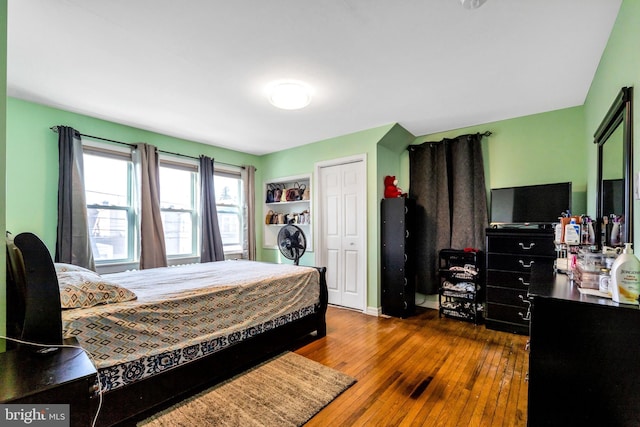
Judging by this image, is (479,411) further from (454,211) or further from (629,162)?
(454,211)

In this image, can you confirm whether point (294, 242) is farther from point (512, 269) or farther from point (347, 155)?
point (512, 269)

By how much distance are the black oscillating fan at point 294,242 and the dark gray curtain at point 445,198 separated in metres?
1.62

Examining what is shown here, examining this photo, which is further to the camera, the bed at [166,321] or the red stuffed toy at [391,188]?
the red stuffed toy at [391,188]

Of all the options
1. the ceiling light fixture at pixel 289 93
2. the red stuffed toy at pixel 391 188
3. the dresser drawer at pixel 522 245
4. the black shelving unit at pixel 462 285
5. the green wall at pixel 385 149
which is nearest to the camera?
the ceiling light fixture at pixel 289 93

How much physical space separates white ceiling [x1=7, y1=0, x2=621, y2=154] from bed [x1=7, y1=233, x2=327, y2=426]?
1396 mm

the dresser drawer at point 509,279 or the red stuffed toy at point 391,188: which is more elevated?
the red stuffed toy at point 391,188

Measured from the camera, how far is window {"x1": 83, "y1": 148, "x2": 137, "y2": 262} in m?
3.17

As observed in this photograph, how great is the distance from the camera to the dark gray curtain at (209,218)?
4.03m

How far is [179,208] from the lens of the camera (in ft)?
13.0

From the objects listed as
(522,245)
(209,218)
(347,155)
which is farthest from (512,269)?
(209,218)

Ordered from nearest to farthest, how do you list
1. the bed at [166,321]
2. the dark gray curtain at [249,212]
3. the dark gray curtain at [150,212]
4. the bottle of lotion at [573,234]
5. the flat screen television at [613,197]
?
1. the bed at [166,321]
2. the flat screen television at [613,197]
3. the bottle of lotion at [573,234]
4. the dark gray curtain at [150,212]
5. the dark gray curtain at [249,212]

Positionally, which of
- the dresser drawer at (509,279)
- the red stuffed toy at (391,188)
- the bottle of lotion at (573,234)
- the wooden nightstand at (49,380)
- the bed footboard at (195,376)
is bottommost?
the bed footboard at (195,376)

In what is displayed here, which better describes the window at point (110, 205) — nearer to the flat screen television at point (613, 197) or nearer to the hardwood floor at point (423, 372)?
the hardwood floor at point (423, 372)

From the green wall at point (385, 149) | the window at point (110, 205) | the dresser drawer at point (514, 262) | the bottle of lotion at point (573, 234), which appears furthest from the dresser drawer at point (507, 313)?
the window at point (110, 205)
